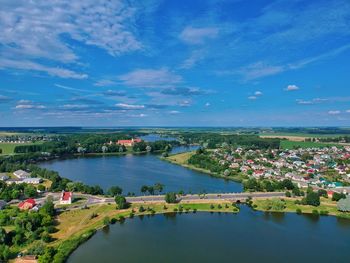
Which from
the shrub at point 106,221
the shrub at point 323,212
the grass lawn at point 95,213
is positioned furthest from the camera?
the shrub at point 323,212

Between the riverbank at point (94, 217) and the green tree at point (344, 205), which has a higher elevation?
the green tree at point (344, 205)

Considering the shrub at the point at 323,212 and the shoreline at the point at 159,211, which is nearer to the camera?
the shoreline at the point at 159,211

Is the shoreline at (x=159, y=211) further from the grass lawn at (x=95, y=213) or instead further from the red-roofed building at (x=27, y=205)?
the red-roofed building at (x=27, y=205)

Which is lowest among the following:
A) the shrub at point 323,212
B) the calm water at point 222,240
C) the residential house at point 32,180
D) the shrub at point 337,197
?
the calm water at point 222,240

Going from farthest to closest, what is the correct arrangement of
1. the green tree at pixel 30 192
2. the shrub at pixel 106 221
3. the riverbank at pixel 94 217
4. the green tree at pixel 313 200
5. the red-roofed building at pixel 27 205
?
1. the green tree at pixel 30 192
2. the green tree at pixel 313 200
3. the red-roofed building at pixel 27 205
4. the shrub at pixel 106 221
5. the riverbank at pixel 94 217

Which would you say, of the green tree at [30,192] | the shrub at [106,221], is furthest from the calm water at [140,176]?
the shrub at [106,221]
